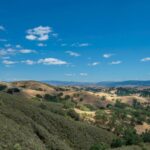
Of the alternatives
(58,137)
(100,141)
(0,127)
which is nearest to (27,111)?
(58,137)

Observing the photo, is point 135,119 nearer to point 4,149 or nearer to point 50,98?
point 50,98

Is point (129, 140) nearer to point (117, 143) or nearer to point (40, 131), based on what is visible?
point (117, 143)

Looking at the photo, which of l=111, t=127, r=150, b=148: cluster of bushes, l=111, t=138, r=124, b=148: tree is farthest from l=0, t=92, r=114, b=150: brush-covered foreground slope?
l=111, t=127, r=150, b=148: cluster of bushes

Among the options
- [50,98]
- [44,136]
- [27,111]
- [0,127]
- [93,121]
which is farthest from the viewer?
[50,98]

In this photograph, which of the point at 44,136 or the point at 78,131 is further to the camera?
the point at 78,131

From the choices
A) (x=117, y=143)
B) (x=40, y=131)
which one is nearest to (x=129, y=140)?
(x=117, y=143)

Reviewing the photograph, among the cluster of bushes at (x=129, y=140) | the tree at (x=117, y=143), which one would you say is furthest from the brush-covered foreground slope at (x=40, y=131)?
the cluster of bushes at (x=129, y=140)

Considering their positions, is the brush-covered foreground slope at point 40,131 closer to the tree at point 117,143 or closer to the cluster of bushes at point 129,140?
the tree at point 117,143

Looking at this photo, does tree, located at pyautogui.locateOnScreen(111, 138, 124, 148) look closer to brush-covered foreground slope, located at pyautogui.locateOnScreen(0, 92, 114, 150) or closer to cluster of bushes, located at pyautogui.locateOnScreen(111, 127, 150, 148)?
cluster of bushes, located at pyautogui.locateOnScreen(111, 127, 150, 148)
